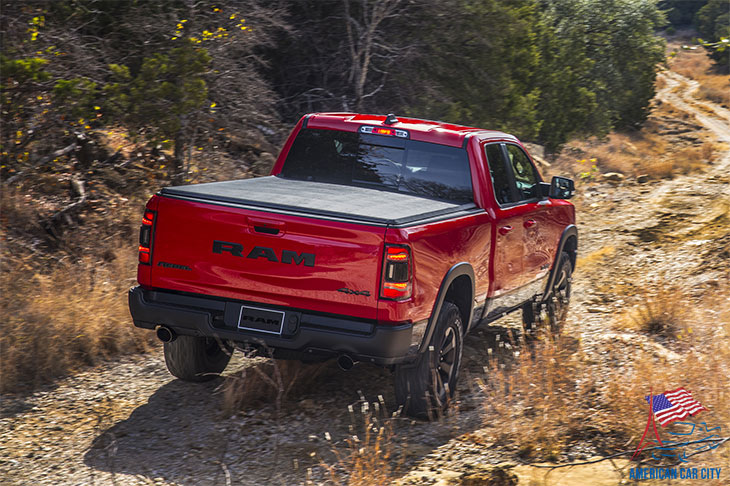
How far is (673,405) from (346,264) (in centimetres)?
232

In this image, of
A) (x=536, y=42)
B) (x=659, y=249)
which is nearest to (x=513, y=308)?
(x=659, y=249)

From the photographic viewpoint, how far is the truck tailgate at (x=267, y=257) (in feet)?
15.4

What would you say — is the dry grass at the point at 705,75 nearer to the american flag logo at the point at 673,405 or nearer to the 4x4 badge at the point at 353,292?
the american flag logo at the point at 673,405

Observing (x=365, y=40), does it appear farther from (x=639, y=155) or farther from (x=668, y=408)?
(x=639, y=155)

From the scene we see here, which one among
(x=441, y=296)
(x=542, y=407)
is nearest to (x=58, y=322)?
(x=441, y=296)

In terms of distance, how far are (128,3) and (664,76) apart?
64310mm

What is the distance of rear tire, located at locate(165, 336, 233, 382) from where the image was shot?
5.90 metres

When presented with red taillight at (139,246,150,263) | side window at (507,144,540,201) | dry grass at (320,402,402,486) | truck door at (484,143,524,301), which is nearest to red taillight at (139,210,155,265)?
red taillight at (139,246,150,263)

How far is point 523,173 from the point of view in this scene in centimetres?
713

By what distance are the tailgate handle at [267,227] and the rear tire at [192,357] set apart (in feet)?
4.30

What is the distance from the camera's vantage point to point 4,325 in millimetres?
6348

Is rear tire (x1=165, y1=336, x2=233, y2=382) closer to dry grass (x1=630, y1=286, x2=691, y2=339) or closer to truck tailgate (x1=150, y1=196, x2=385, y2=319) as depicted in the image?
truck tailgate (x1=150, y1=196, x2=385, y2=319)

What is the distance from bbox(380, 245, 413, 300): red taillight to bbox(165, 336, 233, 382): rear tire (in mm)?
1659

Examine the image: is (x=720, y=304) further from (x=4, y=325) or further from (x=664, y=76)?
(x=664, y=76)
